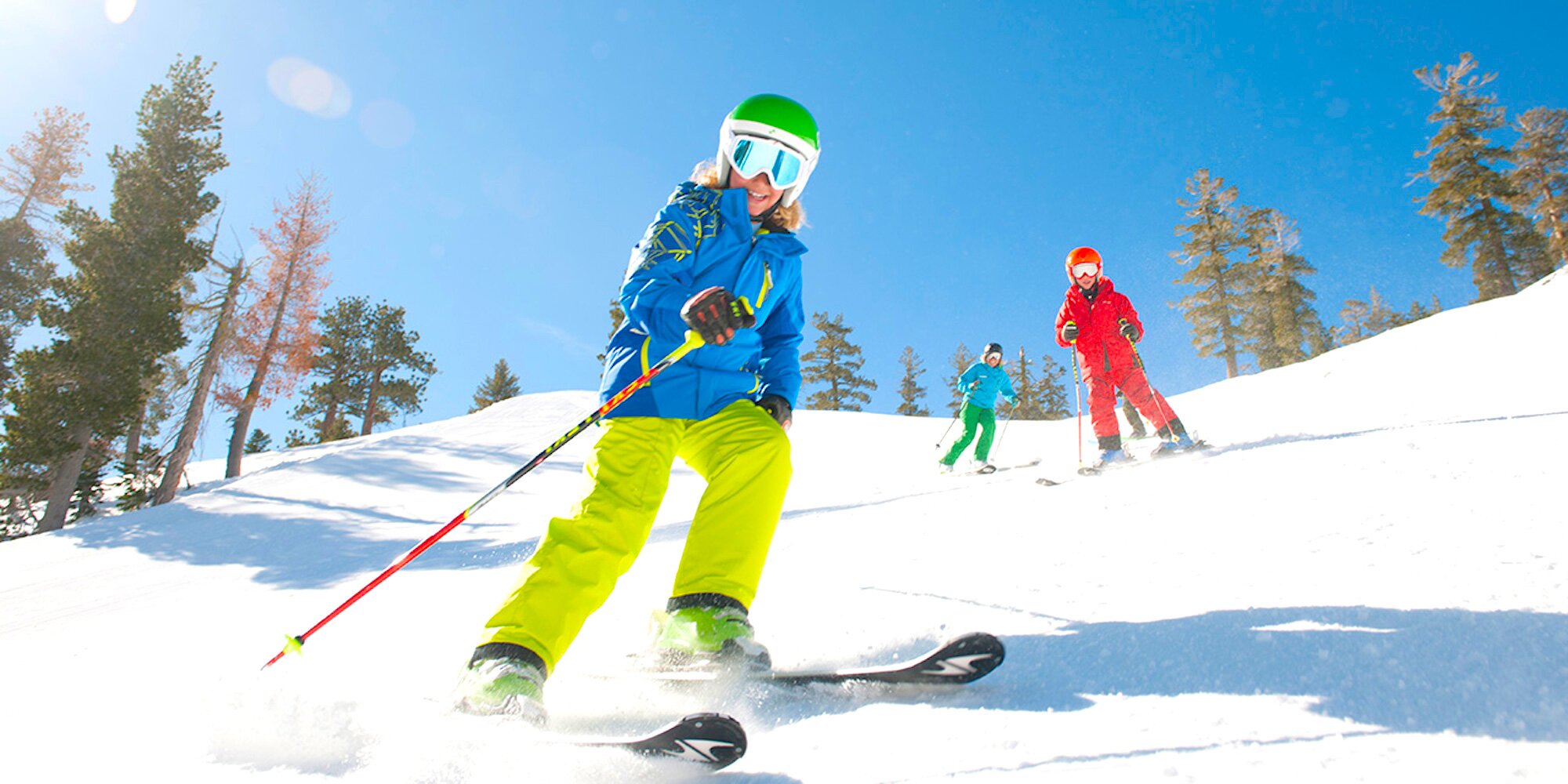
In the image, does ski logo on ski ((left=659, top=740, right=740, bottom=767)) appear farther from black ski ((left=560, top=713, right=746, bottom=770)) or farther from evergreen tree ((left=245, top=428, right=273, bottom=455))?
evergreen tree ((left=245, top=428, right=273, bottom=455))

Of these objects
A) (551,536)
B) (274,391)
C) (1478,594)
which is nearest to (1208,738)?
(1478,594)

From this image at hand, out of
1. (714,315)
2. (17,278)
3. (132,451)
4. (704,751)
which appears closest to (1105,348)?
(714,315)

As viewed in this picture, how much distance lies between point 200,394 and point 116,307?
8.61 ft

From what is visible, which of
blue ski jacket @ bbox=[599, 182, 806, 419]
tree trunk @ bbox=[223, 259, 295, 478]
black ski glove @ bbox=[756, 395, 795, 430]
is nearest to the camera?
blue ski jacket @ bbox=[599, 182, 806, 419]

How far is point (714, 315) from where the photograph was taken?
7.03 ft

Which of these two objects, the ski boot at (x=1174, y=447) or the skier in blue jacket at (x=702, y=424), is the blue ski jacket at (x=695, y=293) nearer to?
the skier in blue jacket at (x=702, y=424)

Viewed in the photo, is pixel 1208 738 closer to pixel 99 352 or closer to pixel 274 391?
pixel 99 352

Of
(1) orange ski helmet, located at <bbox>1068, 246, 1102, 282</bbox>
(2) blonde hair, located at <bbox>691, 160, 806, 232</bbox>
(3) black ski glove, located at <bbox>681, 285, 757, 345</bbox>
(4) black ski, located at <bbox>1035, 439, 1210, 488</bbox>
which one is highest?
(1) orange ski helmet, located at <bbox>1068, 246, 1102, 282</bbox>

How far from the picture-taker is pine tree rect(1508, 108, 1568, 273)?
89.0 ft

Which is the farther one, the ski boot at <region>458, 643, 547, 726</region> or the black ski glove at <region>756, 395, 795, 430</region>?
the black ski glove at <region>756, 395, 795, 430</region>

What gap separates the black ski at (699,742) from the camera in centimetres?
122

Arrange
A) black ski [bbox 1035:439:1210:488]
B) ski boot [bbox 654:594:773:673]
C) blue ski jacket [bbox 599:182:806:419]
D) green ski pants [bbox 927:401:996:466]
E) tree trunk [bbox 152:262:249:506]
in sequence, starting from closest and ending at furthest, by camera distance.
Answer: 1. ski boot [bbox 654:594:773:673]
2. blue ski jacket [bbox 599:182:806:419]
3. black ski [bbox 1035:439:1210:488]
4. green ski pants [bbox 927:401:996:466]
5. tree trunk [bbox 152:262:249:506]

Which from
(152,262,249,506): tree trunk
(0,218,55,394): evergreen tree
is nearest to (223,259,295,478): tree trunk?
(152,262,249,506): tree trunk

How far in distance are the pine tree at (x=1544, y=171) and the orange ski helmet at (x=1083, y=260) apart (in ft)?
108
